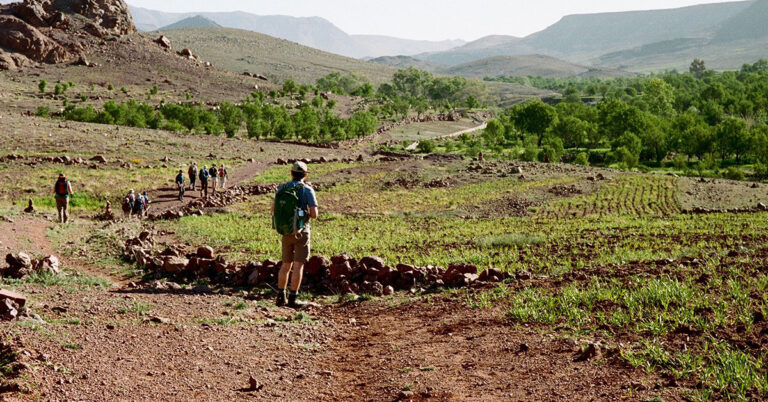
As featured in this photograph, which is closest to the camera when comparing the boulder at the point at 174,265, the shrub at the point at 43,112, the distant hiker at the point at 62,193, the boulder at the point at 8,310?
the boulder at the point at 8,310

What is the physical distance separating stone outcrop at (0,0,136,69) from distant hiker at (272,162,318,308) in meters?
125

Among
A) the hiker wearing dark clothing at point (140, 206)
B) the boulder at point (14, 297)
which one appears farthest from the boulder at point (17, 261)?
the hiker wearing dark clothing at point (140, 206)

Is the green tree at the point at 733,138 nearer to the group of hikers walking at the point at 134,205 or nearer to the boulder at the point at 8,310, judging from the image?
the group of hikers walking at the point at 134,205

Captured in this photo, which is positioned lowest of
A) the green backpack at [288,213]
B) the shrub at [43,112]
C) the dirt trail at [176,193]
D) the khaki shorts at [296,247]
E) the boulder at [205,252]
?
the dirt trail at [176,193]

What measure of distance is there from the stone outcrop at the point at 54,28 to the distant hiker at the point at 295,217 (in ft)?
411

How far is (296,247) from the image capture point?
9641 millimetres

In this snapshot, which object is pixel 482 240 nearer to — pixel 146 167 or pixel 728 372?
pixel 728 372

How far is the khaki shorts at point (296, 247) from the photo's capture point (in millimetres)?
9570

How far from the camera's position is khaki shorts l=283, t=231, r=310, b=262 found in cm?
957

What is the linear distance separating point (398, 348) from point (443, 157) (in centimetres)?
5053

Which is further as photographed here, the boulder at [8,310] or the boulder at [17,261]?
the boulder at [17,261]

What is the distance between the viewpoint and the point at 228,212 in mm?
28109

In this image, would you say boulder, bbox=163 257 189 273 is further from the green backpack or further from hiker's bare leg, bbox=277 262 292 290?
the green backpack

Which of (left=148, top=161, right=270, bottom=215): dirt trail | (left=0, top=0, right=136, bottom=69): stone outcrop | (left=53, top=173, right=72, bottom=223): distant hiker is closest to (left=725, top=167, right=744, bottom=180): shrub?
(left=148, top=161, right=270, bottom=215): dirt trail
